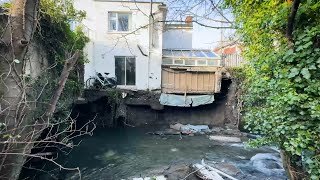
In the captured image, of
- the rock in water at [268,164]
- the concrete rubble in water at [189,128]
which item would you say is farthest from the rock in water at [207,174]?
the concrete rubble in water at [189,128]

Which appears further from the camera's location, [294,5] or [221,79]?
[221,79]

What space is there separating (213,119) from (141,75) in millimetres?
5582

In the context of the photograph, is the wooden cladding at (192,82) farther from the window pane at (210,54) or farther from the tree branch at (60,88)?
the tree branch at (60,88)

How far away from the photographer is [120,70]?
1628cm

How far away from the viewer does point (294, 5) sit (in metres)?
3.04

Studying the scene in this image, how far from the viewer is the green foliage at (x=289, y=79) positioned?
2824 millimetres

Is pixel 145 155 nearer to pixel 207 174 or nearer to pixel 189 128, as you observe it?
pixel 207 174

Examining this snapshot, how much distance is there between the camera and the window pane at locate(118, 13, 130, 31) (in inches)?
637

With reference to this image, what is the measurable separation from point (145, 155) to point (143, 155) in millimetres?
84

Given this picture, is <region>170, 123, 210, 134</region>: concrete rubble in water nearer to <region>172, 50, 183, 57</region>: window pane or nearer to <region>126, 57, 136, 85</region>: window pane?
<region>126, 57, 136, 85</region>: window pane

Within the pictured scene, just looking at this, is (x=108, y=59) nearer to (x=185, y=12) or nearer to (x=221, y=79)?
(x=221, y=79)

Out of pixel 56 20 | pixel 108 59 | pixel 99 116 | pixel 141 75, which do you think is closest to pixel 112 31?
pixel 108 59

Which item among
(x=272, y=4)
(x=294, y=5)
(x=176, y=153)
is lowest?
(x=176, y=153)

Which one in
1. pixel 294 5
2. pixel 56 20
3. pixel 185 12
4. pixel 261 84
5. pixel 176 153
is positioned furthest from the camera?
pixel 176 153
